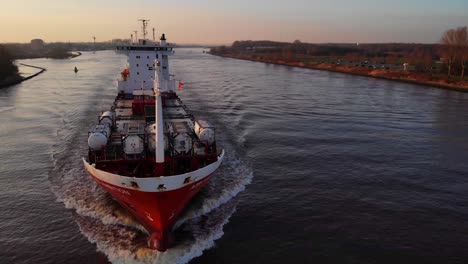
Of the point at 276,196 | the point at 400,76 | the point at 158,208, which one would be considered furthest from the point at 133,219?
the point at 400,76

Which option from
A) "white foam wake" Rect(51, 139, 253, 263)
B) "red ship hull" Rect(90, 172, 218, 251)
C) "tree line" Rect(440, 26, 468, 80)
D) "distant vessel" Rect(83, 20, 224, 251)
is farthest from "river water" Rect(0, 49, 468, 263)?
"tree line" Rect(440, 26, 468, 80)

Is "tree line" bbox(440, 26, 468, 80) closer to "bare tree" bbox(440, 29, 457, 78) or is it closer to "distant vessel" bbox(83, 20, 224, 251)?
"bare tree" bbox(440, 29, 457, 78)

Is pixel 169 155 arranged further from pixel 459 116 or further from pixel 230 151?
pixel 459 116

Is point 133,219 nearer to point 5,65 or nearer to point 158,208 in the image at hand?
point 158,208

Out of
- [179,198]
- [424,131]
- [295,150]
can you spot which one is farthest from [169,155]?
[424,131]

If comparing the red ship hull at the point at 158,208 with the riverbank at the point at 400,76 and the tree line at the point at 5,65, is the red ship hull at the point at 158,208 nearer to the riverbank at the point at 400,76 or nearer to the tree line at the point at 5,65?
the tree line at the point at 5,65

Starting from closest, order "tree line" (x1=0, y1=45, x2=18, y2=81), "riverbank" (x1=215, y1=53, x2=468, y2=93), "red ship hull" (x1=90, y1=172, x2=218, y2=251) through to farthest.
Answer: "red ship hull" (x1=90, y1=172, x2=218, y2=251) → "tree line" (x1=0, y1=45, x2=18, y2=81) → "riverbank" (x1=215, y1=53, x2=468, y2=93)

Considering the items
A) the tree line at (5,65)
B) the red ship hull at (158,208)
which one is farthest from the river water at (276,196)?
the tree line at (5,65)
